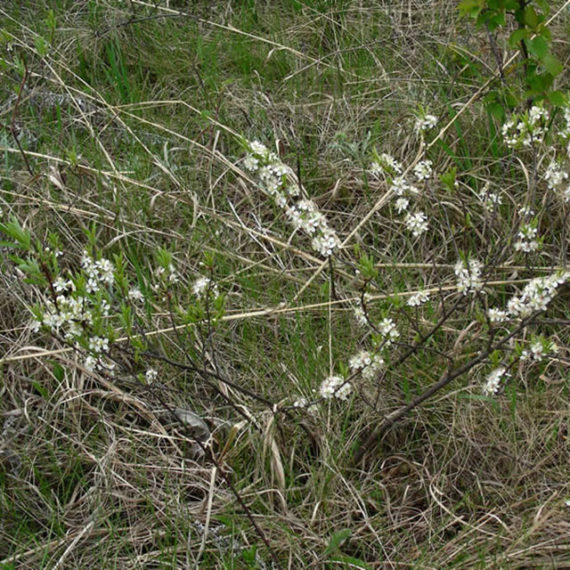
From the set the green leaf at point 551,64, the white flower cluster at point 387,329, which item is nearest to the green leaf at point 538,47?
the green leaf at point 551,64

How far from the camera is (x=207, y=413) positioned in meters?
2.40

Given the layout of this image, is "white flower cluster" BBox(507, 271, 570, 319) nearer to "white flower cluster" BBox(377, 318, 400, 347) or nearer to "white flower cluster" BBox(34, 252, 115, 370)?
"white flower cluster" BBox(377, 318, 400, 347)

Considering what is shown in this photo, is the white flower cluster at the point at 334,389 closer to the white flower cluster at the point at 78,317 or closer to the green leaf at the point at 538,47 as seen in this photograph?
the white flower cluster at the point at 78,317

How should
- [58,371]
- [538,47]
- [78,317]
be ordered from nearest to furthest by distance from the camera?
1. [78,317]
2. [58,371]
3. [538,47]

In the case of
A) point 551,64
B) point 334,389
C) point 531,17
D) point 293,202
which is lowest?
point 334,389

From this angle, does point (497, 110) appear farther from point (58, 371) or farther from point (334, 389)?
point (58, 371)

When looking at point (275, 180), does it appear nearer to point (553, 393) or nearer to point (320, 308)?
point (320, 308)

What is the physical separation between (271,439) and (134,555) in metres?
0.46

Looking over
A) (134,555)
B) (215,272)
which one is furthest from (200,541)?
(215,272)

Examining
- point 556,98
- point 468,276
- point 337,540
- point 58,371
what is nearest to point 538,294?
point 468,276

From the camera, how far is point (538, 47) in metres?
2.64

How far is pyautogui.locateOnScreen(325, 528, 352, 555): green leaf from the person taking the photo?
6.59 ft

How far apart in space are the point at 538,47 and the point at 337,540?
5.55ft

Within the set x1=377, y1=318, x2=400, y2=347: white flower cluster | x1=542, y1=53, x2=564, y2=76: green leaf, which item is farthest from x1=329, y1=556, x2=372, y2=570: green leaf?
x1=542, y1=53, x2=564, y2=76: green leaf
